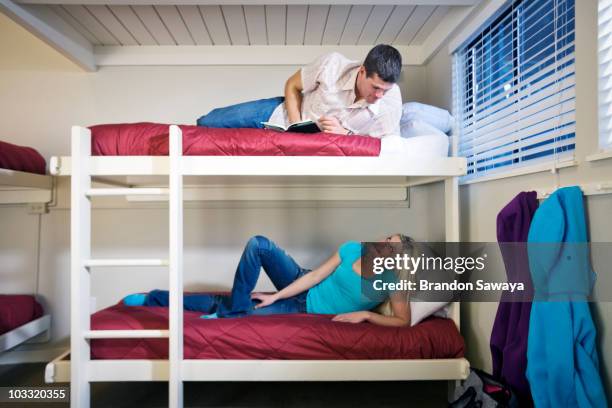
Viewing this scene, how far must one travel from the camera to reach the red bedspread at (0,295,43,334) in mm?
2380

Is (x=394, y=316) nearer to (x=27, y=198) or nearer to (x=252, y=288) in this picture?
(x=252, y=288)

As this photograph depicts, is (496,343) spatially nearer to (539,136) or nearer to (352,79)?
(539,136)

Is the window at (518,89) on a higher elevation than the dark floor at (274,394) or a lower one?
higher

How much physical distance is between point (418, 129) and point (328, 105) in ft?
1.64

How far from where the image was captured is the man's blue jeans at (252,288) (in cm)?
199

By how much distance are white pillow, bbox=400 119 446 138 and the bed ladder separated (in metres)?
1.20

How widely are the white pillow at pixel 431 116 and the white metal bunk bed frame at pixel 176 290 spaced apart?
0.45 m

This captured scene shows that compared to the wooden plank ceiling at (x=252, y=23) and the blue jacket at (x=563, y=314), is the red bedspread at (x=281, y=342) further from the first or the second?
the wooden plank ceiling at (x=252, y=23)

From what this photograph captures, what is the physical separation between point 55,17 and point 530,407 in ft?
10.3

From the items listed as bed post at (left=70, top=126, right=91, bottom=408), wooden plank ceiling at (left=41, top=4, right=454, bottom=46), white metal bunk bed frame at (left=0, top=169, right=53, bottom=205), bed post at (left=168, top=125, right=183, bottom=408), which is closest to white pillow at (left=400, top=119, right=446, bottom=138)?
wooden plank ceiling at (left=41, top=4, right=454, bottom=46)

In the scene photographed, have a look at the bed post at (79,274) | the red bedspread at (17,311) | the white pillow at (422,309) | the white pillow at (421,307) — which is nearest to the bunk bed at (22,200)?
the red bedspread at (17,311)

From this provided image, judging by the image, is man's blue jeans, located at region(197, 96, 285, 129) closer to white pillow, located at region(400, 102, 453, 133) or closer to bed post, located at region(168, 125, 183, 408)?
bed post, located at region(168, 125, 183, 408)

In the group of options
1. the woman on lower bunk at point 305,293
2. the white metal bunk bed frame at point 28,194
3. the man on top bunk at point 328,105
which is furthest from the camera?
the white metal bunk bed frame at point 28,194

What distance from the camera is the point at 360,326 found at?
1.84 metres
